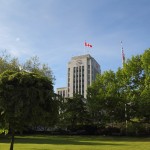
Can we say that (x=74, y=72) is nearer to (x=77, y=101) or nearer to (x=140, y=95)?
(x=77, y=101)

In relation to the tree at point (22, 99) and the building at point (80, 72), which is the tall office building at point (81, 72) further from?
the tree at point (22, 99)

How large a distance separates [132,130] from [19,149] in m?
30.2

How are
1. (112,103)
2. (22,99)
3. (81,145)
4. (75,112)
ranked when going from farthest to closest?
(75,112) → (112,103) → (81,145) → (22,99)

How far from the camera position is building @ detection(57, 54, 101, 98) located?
142 meters

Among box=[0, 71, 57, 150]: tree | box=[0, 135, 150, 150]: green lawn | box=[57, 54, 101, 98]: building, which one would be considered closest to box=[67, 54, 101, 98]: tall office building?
box=[57, 54, 101, 98]: building

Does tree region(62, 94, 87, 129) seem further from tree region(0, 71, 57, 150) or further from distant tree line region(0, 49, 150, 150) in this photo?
tree region(0, 71, 57, 150)

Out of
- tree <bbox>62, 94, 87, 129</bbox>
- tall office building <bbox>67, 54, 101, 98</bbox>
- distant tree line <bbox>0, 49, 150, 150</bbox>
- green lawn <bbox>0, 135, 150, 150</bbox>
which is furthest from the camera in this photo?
tall office building <bbox>67, 54, 101, 98</bbox>

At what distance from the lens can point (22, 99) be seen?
17.7 m

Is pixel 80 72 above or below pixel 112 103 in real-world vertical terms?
above

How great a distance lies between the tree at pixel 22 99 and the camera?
57.9ft

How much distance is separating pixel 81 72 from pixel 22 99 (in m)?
128

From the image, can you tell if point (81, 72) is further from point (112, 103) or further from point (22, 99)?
point (22, 99)

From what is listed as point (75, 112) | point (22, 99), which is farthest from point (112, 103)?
point (22, 99)

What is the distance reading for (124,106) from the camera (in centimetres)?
5319
